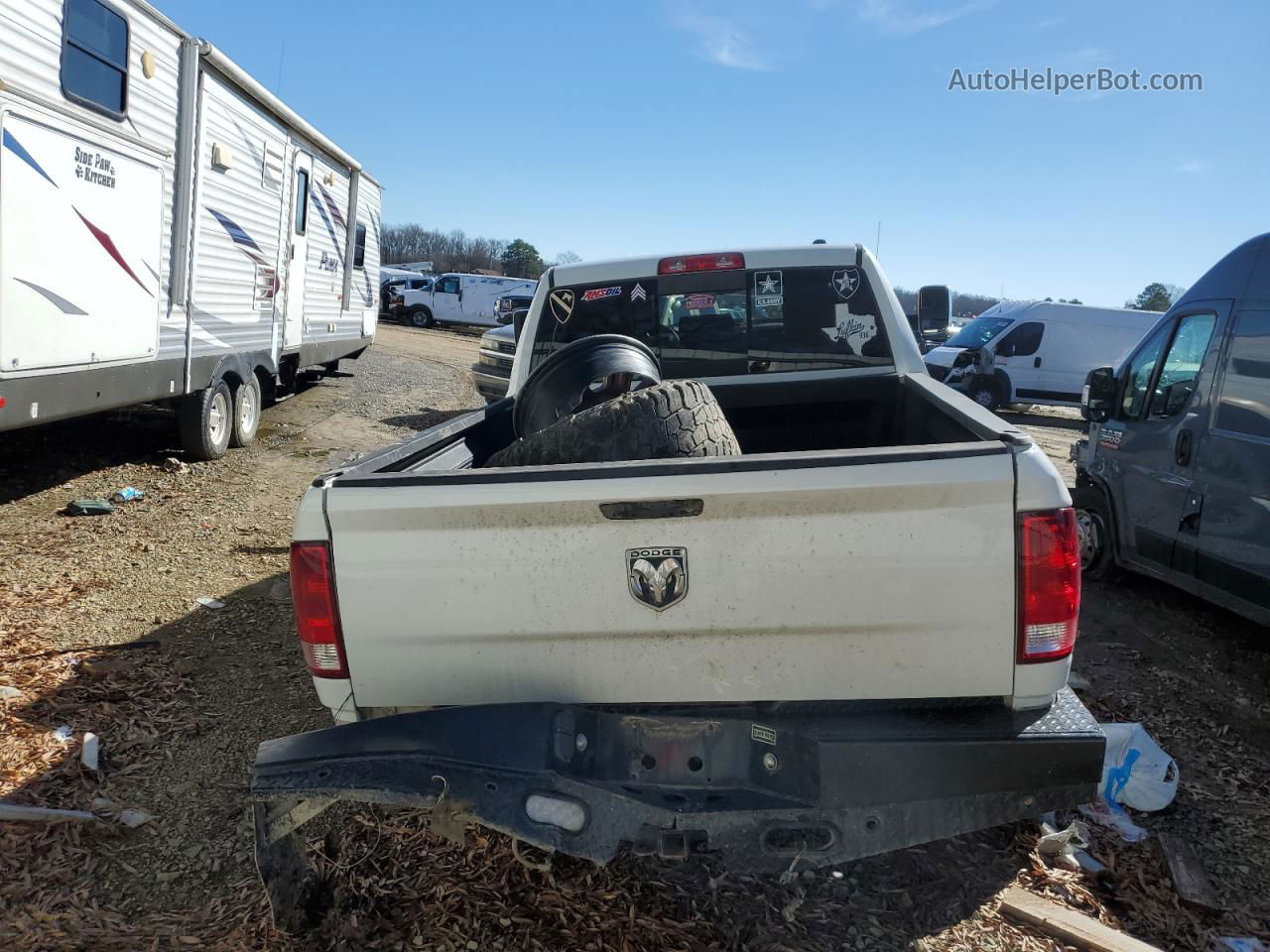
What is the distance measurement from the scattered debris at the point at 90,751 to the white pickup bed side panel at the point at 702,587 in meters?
1.94

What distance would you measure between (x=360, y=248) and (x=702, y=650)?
12743 millimetres

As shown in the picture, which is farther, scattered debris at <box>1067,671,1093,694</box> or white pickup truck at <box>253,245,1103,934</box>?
scattered debris at <box>1067,671,1093,694</box>

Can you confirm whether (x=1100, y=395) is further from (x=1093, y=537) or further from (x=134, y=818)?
(x=134, y=818)

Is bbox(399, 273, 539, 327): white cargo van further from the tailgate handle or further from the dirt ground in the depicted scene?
the tailgate handle

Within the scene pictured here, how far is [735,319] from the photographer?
4582 mm

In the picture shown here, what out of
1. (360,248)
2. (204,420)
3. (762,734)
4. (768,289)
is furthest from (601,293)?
(360,248)

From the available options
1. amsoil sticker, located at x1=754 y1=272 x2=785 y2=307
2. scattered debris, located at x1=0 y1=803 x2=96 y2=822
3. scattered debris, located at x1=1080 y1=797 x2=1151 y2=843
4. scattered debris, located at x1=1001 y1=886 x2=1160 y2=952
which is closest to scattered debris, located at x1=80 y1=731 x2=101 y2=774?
scattered debris, located at x1=0 y1=803 x2=96 y2=822

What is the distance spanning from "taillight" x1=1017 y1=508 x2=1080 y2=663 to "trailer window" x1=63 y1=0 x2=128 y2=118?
21.6 ft

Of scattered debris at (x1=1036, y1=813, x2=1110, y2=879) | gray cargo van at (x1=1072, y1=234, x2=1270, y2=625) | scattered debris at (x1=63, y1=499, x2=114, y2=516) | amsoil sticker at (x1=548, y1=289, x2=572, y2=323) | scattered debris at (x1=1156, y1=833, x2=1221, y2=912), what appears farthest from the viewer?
scattered debris at (x1=63, y1=499, x2=114, y2=516)

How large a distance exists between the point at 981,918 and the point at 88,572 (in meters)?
5.49

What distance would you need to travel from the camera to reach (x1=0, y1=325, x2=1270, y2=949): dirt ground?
2.75 meters

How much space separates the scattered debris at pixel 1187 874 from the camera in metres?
2.95

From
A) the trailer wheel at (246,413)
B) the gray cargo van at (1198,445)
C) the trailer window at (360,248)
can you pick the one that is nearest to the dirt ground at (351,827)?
the gray cargo van at (1198,445)

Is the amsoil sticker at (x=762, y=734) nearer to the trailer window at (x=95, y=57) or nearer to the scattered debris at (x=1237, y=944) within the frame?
the scattered debris at (x=1237, y=944)
